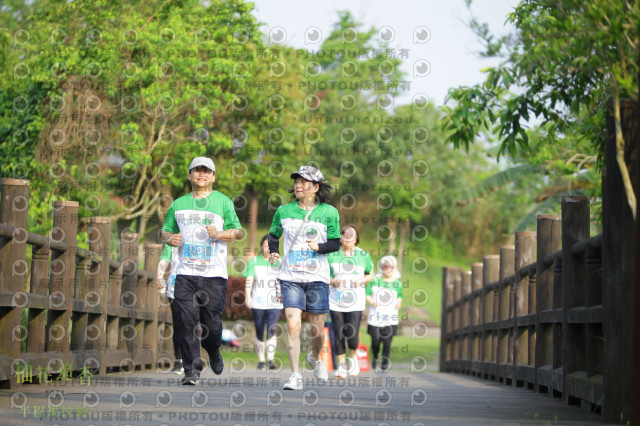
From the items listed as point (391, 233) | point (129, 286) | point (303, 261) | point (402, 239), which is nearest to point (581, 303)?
point (303, 261)

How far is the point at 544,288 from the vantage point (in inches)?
367

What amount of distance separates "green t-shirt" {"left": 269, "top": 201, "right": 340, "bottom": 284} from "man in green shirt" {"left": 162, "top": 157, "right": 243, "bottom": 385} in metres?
0.43

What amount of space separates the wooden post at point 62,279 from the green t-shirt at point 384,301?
5712 mm

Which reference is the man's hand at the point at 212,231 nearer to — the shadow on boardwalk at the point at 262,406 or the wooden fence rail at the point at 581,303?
the shadow on boardwalk at the point at 262,406

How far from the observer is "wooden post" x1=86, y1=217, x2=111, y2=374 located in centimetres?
1059

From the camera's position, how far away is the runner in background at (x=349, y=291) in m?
12.6

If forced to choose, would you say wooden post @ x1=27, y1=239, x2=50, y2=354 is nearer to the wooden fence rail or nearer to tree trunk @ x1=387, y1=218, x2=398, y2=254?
the wooden fence rail

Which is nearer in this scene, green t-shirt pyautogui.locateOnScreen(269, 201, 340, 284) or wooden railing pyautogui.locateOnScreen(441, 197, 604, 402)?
wooden railing pyautogui.locateOnScreen(441, 197, 604, 402)

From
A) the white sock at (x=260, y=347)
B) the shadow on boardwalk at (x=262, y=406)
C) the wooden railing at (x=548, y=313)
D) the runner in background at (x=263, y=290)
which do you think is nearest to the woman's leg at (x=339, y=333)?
the wooden railing at (x=548, y=313)

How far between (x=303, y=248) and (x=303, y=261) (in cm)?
11

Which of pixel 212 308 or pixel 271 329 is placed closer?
pixel 212 308

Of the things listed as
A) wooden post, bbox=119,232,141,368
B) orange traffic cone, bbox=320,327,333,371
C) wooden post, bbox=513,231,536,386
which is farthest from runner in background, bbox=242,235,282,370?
wooden post, bbox=513,231,536,386

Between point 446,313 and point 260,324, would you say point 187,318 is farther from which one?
point 446,313

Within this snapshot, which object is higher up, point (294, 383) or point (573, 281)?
point (573, 281)
